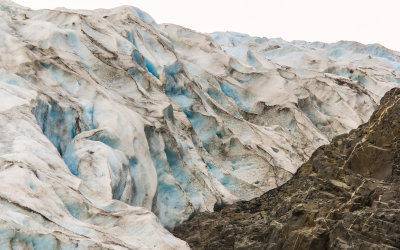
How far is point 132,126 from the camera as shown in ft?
58.0

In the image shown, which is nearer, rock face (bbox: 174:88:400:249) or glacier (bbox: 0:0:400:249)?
glacier (bbox: 0:0:400:249)

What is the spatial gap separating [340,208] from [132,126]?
23.9 ft

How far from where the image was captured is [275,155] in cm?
2458

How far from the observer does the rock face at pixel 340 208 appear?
38.8 feet

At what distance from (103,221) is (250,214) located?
268 inches

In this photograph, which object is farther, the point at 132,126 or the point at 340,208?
the point at 132,126

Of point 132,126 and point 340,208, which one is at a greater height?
point 340,208

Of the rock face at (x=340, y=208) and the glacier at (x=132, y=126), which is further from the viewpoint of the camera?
the rock face at (x=340, y=208)

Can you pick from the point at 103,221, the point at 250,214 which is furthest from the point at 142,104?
the point at 103,221

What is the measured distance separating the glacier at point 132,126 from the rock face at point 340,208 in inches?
93.2

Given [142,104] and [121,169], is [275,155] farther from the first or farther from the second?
[121,169]

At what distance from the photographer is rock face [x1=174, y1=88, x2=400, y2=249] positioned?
1182 cm

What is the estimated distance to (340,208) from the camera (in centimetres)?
1305

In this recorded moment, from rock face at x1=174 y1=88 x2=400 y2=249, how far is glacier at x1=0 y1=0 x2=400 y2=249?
2.37 metres
